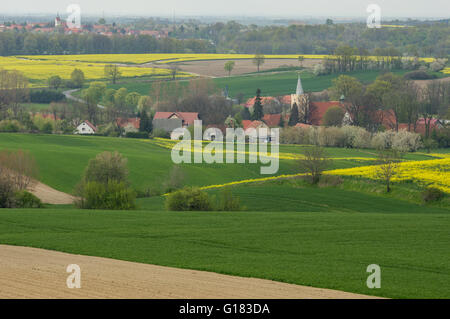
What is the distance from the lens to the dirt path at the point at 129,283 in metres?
14.3

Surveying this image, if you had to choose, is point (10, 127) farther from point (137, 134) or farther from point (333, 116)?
point (333, 116)

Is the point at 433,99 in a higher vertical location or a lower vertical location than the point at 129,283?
lower

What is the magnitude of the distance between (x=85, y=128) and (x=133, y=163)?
27.5m

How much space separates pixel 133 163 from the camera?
50625 mm

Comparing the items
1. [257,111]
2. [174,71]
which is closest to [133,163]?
[257,111]

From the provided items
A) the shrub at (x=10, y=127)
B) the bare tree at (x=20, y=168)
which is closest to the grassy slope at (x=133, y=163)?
the bare tree at (x=20, y=168)

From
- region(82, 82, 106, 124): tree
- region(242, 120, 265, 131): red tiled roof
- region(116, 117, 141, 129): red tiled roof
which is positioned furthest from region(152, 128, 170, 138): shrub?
region(242, 120, 265, 131): red tiled roof

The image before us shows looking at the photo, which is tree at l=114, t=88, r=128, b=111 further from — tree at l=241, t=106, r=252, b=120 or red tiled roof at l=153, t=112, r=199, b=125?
tree at l=241, t=106, r=252, b=120

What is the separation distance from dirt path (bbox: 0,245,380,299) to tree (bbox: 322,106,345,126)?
65.6 m

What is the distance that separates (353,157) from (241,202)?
25005 millimetres

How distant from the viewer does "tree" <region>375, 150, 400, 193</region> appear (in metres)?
38.2

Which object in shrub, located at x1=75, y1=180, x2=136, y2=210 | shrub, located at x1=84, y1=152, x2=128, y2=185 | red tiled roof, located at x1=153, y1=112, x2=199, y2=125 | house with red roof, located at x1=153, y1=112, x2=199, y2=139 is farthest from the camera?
red tiled roof, located at x1=153, y1=112, x2=199, y2=125

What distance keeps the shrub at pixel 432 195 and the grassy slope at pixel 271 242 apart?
24.8ft

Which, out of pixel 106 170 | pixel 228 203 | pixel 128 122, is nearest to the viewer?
pixel 228 203
